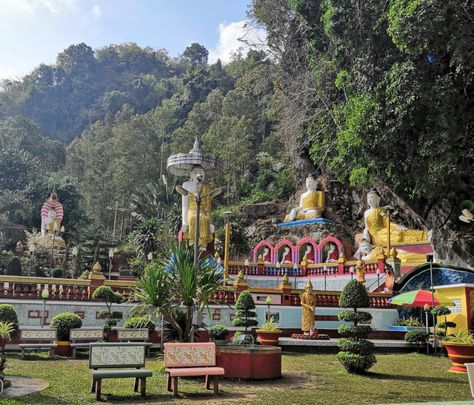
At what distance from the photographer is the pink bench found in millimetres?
8664

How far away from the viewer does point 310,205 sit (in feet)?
124

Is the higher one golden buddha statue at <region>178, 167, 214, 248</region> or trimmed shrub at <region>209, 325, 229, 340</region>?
golden buddha statue at <region>178, 167, 214, 248</region>

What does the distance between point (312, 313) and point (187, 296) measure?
370 inches

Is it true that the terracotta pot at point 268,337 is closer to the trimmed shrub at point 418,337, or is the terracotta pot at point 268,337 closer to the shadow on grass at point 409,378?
the shadow on grass at point 409,378

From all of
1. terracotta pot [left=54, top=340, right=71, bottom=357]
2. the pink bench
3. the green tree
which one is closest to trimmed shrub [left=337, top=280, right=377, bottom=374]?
the pink bench

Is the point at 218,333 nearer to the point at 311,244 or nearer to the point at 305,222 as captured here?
the point at 311,244

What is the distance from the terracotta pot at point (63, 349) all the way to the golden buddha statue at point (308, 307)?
8414 millimetres

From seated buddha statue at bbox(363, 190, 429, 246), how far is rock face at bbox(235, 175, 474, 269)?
70cm

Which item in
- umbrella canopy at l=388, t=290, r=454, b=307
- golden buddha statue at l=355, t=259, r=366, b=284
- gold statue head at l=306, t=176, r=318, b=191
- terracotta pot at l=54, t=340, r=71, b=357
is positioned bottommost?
terracotta pot at l=54, t=340, r=71, b=357

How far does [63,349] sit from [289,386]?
23.3ft

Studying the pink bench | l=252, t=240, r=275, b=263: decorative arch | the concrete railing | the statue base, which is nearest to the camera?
the pink bench

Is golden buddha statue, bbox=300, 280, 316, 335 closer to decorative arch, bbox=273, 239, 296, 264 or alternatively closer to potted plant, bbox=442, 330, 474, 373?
potted plant, bbox=442, 330, 474, 373

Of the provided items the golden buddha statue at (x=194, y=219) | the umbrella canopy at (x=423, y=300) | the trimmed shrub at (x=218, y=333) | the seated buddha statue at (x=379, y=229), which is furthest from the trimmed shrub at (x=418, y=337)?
the seated buddha statue at (x=379, y=229)

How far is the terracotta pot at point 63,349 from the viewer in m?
13.8
